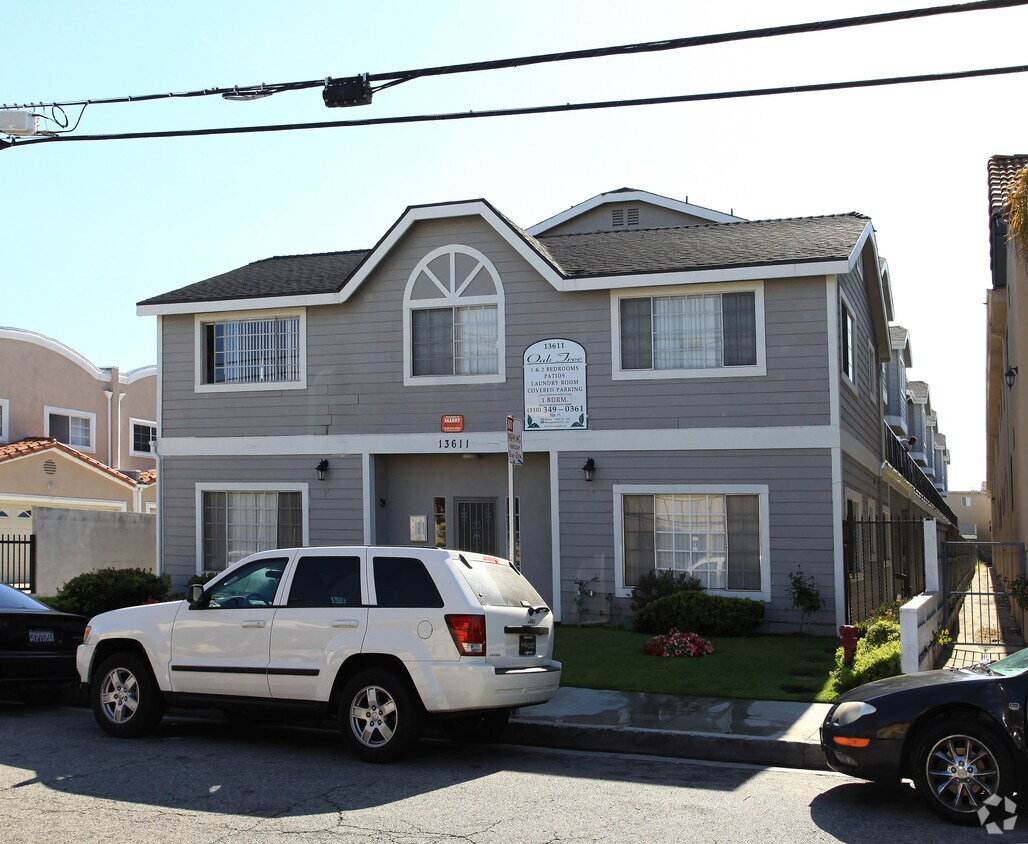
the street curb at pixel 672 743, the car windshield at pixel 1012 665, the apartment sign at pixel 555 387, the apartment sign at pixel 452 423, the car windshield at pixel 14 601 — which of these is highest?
the apartment sign at pixel 555 387

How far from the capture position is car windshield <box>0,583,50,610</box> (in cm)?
1213

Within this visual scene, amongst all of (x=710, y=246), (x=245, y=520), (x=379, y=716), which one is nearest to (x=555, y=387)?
(x=710, y=246)

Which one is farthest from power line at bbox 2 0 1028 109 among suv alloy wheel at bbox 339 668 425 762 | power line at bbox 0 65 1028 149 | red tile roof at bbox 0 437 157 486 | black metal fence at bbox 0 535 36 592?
red tile roof at bbox 0 437 157 486

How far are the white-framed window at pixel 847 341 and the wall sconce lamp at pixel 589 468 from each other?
13.3 ft

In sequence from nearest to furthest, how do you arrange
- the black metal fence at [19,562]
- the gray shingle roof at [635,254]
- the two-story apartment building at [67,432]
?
the gray shingle roof at [635,254] < the black metal fence at [19,562] < the two-story apartment building at [67,432]

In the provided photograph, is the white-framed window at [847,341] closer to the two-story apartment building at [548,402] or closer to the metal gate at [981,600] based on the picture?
the two-story apartment building at [548,402]

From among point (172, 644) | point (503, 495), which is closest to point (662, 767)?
point (172, 644)

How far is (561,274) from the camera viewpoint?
17109 mm

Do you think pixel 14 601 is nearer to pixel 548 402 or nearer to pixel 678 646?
pixel 678 646

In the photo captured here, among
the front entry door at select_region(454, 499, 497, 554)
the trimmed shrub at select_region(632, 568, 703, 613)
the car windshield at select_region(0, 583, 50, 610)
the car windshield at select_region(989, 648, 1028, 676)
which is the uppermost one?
the front entry door at select_region(454, 499, 497, 554)

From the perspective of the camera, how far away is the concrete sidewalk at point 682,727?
9148 mm

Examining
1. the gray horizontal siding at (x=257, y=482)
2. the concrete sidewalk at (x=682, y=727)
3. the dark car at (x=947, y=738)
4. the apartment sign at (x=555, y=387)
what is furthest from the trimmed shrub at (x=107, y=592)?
the dark car at (x=947, y=738)

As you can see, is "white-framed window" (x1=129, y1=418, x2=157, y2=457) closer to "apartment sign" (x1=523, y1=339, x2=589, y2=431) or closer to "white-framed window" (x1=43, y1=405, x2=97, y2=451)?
"white-framed window" (x1=43, y1=405, x2=97, y2=451)

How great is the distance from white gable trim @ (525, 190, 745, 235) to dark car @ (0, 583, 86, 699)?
53.5 ft
